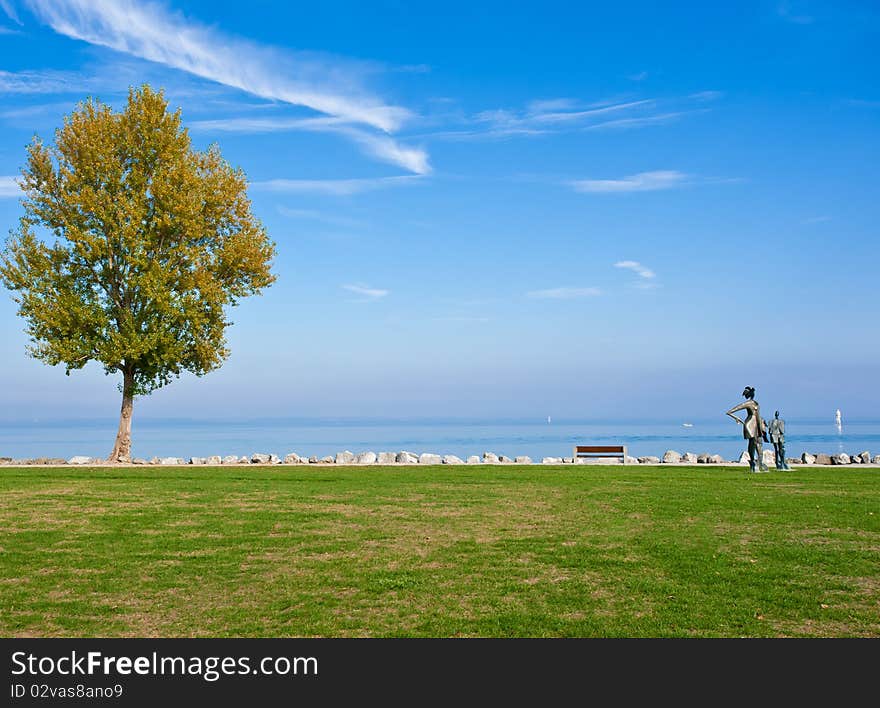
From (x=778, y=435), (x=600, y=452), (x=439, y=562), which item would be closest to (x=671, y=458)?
(x=600, y=452)

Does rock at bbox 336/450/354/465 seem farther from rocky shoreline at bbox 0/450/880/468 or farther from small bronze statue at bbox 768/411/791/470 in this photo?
small bronze statue at bbox 768/411/791/470

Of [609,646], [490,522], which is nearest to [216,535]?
[490,522]

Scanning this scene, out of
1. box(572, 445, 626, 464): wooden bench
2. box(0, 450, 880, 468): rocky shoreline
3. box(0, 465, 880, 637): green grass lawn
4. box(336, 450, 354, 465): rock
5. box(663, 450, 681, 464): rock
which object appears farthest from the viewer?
box(663, 450, 681, 464): rock

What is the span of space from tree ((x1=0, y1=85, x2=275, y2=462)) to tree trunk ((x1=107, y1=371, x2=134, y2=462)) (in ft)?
0.17

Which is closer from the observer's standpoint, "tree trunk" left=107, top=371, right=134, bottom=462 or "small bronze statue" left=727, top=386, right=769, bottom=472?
"small bronze statue" left=727, top=386, right=769, bottom=472

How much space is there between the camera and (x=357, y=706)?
20.2ft

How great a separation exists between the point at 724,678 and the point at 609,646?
110 centimetres

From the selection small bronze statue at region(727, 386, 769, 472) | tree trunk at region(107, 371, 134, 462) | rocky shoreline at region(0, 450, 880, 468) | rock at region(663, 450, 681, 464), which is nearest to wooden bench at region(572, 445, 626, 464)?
rocky shoreline at region(0, 450, 880, 468)

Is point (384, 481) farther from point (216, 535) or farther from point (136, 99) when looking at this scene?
point (136, 99)

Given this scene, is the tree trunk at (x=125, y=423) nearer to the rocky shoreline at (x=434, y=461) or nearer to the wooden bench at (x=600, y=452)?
the rocky shoreline at (x=434, y=461)

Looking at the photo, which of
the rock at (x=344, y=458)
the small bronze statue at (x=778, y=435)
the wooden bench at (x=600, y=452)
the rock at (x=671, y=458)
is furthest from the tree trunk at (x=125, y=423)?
the small bronze statue at (x=778, y=435)

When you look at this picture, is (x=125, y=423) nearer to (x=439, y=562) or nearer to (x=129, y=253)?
(x=129, y=253)

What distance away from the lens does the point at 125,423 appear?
3100 centimetres

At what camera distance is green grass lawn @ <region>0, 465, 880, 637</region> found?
7.89 m
